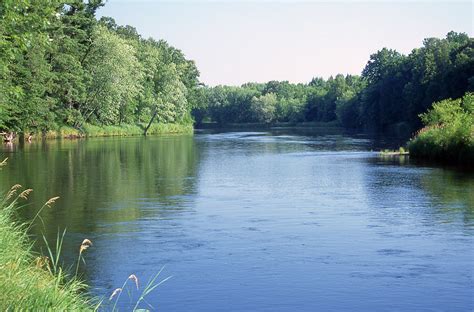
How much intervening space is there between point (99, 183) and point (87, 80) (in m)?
51.9

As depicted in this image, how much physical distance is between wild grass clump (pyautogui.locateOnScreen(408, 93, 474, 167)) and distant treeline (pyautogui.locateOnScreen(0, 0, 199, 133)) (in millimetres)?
30982

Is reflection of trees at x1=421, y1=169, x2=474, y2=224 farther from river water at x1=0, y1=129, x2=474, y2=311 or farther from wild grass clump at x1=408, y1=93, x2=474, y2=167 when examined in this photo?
wild grass clump at x1=408, y1=93, x2=474, y2=167

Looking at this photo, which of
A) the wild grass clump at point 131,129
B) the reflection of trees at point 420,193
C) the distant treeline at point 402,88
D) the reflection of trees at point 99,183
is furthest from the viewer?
the distant treeline at point 402,88

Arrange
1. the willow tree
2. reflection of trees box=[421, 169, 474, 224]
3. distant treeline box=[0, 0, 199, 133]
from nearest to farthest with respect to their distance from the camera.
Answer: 1. reflection of trees box=[421, 169, 474, 224]
2. distant treeline box=[0, 0, 199, 133]
3. the willow tree

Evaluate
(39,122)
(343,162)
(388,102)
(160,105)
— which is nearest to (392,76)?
(388,102)

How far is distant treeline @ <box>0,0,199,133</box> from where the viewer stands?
63.3 m

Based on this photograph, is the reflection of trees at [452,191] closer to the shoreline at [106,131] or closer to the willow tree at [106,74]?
the shoreline at [106,131]

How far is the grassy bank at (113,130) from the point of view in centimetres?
7485

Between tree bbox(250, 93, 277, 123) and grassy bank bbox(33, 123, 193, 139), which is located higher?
tree bbox(250, 93, 277, 123)

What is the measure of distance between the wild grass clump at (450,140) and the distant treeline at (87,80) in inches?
1220

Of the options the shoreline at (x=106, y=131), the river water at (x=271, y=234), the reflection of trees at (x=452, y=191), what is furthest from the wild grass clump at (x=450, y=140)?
the shoreline at (x=106, y=131)

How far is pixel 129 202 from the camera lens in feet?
77.5

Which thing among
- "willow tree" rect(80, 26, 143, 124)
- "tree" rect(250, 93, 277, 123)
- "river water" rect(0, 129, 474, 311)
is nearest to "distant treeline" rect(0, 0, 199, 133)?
"willow tree" rect(80, 26, 143, 124)

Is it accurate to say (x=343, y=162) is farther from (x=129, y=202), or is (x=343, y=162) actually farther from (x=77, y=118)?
(x=77, y=118)
